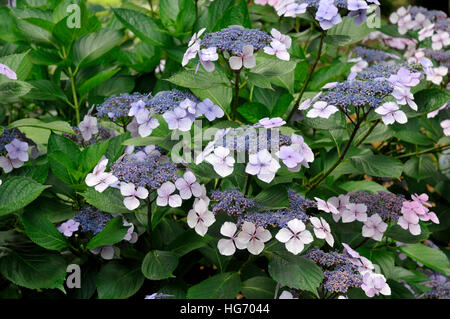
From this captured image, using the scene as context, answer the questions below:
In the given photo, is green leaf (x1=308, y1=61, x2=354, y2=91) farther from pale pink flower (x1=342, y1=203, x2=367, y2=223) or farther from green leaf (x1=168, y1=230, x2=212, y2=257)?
green leaf (x1=168, y1=230, x2=212, y2=257)

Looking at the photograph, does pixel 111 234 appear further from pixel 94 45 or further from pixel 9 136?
pixel 94 45

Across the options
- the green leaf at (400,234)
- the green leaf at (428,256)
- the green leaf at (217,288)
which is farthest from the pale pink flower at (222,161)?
the green leaf at (428,256)

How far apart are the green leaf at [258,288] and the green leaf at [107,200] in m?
0.36

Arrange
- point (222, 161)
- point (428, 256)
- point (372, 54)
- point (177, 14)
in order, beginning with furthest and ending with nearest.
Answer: point (372, 54) < point (177, 14) < point (428, 256) < point (222, 161)

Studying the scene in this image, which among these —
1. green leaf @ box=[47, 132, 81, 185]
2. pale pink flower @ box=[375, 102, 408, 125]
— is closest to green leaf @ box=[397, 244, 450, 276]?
pale pink flower @ box=[375, 102, 408, 125]

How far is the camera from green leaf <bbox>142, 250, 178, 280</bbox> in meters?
1.28

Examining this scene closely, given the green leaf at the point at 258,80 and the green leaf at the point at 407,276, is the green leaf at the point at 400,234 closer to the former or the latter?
the green leaf at the point at 407,276

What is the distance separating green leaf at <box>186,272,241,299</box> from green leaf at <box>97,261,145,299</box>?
0.15m

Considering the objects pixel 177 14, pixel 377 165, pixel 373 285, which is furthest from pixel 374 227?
pixel 177 14

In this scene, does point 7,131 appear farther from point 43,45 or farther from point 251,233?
point 251,233

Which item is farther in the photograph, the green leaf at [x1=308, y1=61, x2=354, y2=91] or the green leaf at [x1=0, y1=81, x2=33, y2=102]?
the green leaf at [x1=308, y1=61, x2=354, y2=91]

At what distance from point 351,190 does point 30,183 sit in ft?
3.02

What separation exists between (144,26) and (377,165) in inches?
33.1

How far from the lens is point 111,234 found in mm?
1269
